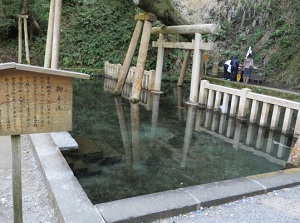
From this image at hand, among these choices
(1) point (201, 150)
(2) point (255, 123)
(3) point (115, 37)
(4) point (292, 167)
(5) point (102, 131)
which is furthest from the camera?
(3) point (115, 37)

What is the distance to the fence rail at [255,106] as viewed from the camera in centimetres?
737

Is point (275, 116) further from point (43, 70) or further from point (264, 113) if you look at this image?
point (43, 70)

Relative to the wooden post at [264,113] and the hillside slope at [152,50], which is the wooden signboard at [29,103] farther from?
the hillside slope at [152,50]

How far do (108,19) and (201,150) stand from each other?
45.2ft

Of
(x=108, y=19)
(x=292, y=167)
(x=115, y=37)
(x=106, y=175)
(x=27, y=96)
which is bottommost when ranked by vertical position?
(x=106, y=175)

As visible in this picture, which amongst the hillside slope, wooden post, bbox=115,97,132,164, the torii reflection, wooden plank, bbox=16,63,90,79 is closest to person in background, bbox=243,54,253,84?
the hillside slope

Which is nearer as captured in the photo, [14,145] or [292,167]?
[14,145]

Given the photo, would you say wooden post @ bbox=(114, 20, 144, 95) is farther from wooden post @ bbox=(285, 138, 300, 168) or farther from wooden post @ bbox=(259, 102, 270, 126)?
wooden post @ bbox=(285, 138, 300, 168)

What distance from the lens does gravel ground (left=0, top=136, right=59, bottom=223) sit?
2742mm

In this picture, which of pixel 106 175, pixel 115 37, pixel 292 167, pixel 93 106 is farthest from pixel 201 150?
pixel 115 37

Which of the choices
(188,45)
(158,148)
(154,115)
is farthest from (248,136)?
(188,45)

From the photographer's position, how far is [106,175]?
4.62 m

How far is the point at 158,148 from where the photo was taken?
20.0 feet

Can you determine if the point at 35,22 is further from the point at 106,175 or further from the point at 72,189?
the point at 72,189
